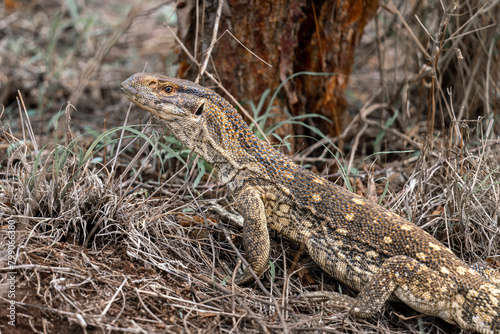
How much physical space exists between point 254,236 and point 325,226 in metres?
0.60

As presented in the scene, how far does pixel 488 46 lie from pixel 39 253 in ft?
18.9

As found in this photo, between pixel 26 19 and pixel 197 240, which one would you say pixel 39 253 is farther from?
pixel 26 19

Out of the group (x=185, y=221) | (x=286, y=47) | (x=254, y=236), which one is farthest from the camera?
(x=286, y=47)

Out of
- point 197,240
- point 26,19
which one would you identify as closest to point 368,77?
point 197,240

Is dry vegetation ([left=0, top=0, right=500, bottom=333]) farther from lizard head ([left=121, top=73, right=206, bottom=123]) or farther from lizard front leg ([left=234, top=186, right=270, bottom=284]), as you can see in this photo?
lizard head ([left=121, top=73, right=206, bottom=123])

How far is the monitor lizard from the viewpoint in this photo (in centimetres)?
349

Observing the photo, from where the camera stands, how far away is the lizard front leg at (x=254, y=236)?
147 inches

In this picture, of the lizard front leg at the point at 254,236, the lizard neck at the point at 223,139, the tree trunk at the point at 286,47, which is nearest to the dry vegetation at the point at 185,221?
the lizard front leg at the point at 254,236

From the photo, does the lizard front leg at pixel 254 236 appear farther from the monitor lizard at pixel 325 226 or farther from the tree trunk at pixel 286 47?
the tree trunk at pixel 286 47

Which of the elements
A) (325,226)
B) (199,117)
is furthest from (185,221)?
(325,226)

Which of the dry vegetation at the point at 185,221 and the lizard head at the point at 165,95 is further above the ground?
the lizard head at the point at 165,95

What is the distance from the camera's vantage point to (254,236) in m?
3.75

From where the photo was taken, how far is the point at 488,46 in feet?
20.1

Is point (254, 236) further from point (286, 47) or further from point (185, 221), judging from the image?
point (286, 47)
